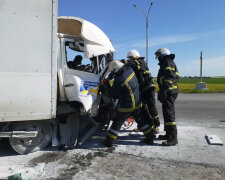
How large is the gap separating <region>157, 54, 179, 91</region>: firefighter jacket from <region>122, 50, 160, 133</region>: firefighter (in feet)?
1.25

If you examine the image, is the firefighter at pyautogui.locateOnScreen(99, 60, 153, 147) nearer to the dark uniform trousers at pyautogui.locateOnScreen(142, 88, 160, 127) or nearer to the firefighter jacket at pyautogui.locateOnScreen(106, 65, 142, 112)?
the firefighter jacket at pyautogui.locateOnScreen(106, 65, 142, 112)

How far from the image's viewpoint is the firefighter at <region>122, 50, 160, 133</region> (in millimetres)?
4871

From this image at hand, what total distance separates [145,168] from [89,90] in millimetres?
1755

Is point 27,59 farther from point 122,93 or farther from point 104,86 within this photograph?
point 122,93

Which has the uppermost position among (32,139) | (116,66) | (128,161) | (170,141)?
(116,66)

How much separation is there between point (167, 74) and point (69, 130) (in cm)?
232

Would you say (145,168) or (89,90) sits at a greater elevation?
(89,90)

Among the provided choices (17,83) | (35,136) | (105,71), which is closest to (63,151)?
(35,136)

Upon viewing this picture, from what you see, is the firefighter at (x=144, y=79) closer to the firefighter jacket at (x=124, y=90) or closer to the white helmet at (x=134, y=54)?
the white helmet at (x=134, y=54)

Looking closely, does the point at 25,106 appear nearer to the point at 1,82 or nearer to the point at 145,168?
the point at 1,82

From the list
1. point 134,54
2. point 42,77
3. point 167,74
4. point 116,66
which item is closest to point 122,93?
point 116,66

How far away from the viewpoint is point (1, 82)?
3.20m

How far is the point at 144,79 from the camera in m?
4.91

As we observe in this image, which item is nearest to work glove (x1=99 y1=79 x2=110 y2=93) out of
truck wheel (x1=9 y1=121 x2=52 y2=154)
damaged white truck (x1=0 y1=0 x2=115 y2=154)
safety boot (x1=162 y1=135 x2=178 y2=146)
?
damaged white truck (x1=0 y1=0 x2=115 y2=154)
